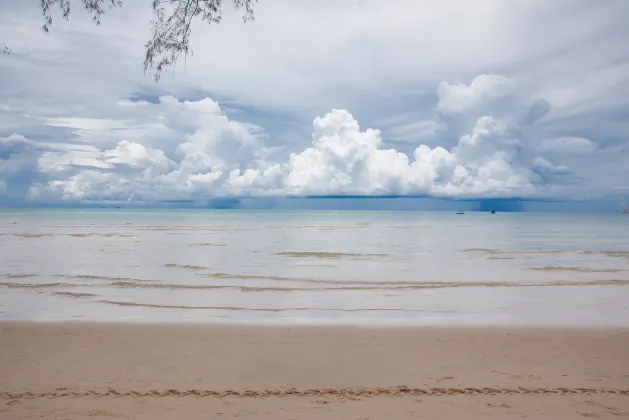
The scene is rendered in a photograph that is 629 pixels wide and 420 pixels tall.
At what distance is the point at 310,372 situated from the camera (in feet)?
26.0

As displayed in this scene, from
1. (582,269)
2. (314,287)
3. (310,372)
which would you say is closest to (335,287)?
(314,287)

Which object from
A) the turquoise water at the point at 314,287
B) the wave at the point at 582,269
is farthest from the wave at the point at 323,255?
the wave at the point at 582,269

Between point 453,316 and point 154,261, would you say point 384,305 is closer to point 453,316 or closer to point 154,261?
point 453,316

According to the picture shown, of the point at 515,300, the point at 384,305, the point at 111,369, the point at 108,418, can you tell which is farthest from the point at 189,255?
the point at 108,418

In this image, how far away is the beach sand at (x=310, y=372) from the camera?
21.0 feet

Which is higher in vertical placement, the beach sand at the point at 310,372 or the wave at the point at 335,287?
the beach sand at the point at 310,372

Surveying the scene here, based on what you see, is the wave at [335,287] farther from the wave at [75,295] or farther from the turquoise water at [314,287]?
the wave at [75,295]

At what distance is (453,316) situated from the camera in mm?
13219

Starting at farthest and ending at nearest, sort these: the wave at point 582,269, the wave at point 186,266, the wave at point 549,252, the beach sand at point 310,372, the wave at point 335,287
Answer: the wave at point 549,252 → the wave at point 186,266 → the wave at point 582,269 → the wave at point 335,287 → the beach sand at point 310,372

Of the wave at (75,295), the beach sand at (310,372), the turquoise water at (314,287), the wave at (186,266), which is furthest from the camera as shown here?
the wave at (186,266)

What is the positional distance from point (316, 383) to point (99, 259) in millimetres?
24699

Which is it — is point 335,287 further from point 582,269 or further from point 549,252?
point 549,252

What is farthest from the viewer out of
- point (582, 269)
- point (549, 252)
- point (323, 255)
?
point (549, 252)

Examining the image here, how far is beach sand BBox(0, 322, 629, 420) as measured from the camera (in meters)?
6.39
